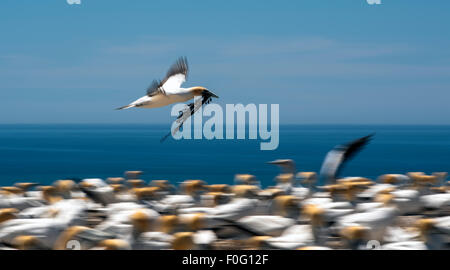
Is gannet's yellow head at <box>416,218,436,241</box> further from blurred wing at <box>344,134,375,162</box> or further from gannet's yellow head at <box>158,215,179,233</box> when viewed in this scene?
blurred wing at <box>344,134,375,162</box>

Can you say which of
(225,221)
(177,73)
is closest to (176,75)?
(177,73)

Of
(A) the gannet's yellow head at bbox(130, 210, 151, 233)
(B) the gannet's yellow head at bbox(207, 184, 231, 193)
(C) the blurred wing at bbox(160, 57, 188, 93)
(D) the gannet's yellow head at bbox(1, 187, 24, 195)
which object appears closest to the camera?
(A) the gannet's yellow head at bbox(130, 210, 151, 233)

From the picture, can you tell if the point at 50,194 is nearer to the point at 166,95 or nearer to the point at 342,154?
the point at 166,95

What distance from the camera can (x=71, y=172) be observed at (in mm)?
32844

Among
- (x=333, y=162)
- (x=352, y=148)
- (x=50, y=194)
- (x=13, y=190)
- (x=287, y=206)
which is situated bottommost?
(x=287, y=206)

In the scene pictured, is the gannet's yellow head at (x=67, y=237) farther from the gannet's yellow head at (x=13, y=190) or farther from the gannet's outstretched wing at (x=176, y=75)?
the gannet's yellow head at (x=13, y=190)

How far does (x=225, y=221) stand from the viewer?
17.4 ft

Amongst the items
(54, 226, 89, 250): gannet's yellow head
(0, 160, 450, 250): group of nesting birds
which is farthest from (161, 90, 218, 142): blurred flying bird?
(54, 226, 89, 250): gannet's yellow head

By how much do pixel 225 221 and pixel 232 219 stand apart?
0.22 feet

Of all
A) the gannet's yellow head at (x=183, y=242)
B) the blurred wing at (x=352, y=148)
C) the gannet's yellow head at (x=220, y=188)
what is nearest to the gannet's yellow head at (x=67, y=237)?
the gannet's yellow head at (x=183, y=242)

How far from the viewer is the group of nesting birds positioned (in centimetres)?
420
